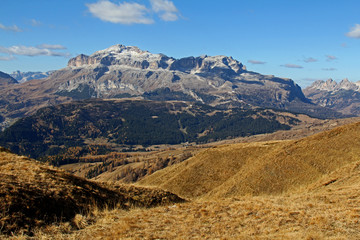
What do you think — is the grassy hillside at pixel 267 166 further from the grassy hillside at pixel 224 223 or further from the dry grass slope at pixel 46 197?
the grassy hillside at pixel 224 223

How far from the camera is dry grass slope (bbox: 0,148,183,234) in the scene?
17.5 metres

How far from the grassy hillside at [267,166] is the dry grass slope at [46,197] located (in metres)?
32.5

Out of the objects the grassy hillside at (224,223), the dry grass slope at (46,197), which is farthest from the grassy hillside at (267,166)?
the grassy hillside at (224,223)

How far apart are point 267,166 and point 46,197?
5321 cm

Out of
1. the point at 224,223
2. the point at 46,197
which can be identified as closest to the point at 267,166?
the point at 224,223

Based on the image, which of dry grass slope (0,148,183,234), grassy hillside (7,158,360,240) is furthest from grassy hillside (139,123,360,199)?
grassy hillside (7,158,360,240)

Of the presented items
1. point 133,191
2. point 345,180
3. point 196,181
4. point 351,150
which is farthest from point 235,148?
point 133,191

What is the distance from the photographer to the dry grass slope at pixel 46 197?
17.5 metres

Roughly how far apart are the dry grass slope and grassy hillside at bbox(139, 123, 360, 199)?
3248 centimetres

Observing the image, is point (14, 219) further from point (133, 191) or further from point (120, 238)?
point (133, 191)

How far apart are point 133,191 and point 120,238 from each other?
14928 mm

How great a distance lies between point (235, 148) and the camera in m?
83.8

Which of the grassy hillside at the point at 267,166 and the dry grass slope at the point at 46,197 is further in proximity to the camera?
the grassy hillside at the point at 267,166

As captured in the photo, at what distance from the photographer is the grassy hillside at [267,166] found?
194ft
